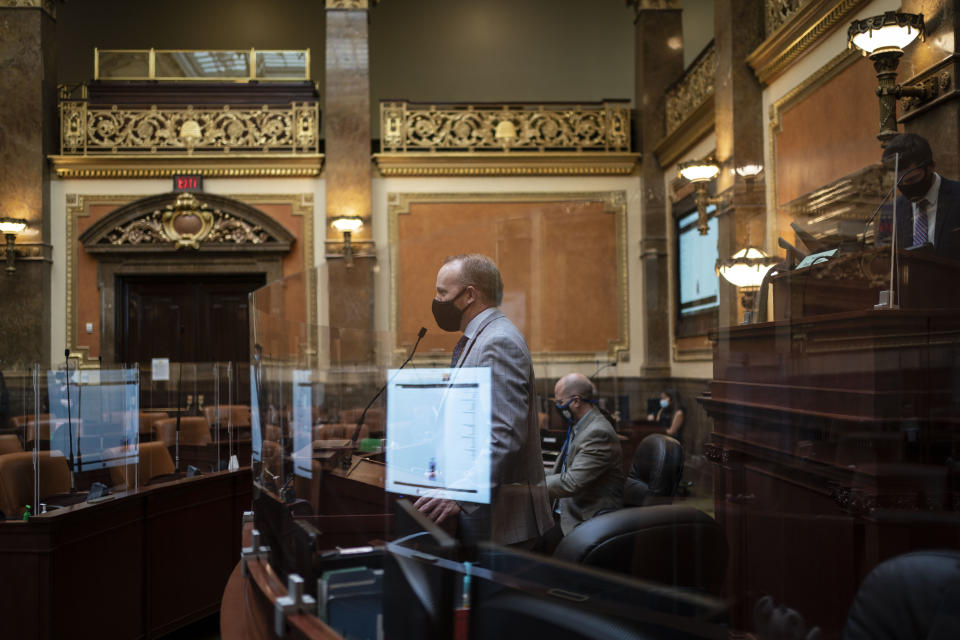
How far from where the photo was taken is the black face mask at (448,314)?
5.82 feet

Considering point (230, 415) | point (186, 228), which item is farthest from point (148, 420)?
point (186, 228)

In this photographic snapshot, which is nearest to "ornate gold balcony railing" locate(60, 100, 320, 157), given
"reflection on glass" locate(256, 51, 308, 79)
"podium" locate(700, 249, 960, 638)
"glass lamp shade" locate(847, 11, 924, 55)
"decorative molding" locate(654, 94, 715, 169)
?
"reflection on glass" locate(256, 51, 308, 79)

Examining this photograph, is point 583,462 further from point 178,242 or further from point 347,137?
point 178,242

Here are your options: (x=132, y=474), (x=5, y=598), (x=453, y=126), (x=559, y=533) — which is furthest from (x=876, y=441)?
(x=453, y=126)

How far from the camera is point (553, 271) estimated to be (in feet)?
5.86

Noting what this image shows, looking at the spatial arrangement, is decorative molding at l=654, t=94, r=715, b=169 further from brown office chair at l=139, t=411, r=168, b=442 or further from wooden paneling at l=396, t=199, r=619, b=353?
wooden paneling at l=396, t=199, r=619, b=353

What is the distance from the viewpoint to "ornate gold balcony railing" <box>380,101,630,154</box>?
11.5 metres

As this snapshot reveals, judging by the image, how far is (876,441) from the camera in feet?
5.03

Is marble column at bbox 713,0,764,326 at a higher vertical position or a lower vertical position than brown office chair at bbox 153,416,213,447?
higher

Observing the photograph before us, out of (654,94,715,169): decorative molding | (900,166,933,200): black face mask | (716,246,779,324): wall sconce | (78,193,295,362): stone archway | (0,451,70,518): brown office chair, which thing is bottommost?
(0,451,70,518): brown office chair

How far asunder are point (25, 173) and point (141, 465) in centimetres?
758

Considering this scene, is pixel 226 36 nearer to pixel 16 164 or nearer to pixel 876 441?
pixel 16 164

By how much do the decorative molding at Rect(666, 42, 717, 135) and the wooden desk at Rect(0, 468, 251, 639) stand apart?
6.54 metres

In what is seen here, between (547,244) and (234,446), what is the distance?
532 centimetres
